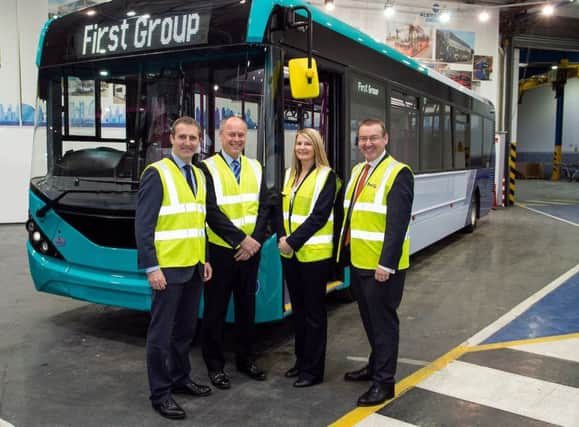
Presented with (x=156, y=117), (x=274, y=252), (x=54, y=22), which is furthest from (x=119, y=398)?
(x=54, y=22)

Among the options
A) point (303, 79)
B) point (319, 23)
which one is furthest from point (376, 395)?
point (319, 23)

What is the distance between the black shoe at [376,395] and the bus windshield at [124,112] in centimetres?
189

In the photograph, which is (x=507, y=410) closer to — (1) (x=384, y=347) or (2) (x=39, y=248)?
(1) (x=384, y=347)

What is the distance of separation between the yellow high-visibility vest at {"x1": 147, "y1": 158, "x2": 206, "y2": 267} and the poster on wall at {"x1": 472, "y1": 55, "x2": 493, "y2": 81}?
14933mm

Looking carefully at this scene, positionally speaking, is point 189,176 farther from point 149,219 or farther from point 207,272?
point 207,272

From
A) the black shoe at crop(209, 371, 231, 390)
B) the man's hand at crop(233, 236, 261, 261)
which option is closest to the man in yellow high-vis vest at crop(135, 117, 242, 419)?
the man's hand at crop(233, 236, 261, 261)

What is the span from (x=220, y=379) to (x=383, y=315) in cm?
125

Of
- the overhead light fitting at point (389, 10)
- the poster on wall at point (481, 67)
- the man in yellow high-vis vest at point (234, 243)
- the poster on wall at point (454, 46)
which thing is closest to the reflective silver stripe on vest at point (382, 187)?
the man in yellow high-vis vest at point (234, 243)

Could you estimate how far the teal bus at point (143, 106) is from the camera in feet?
14.5

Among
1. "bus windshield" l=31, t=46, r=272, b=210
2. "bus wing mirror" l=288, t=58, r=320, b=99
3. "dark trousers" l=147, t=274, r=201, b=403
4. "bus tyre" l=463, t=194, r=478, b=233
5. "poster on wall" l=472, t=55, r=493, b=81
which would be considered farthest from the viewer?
"poster on wall" l=472, t=55, r=493, b=81

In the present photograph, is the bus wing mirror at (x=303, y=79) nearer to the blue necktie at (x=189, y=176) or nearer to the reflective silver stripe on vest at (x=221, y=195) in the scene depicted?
the reflective silver stripe on vest at (x=221, y=195)

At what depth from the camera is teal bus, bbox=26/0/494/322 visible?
4.41m

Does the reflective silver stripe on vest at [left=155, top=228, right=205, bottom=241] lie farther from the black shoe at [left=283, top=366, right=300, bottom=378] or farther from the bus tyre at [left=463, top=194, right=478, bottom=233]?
the bus tyre at [left=463, top=194, right=478, bottom=233]

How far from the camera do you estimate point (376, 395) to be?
3797 millimetres
